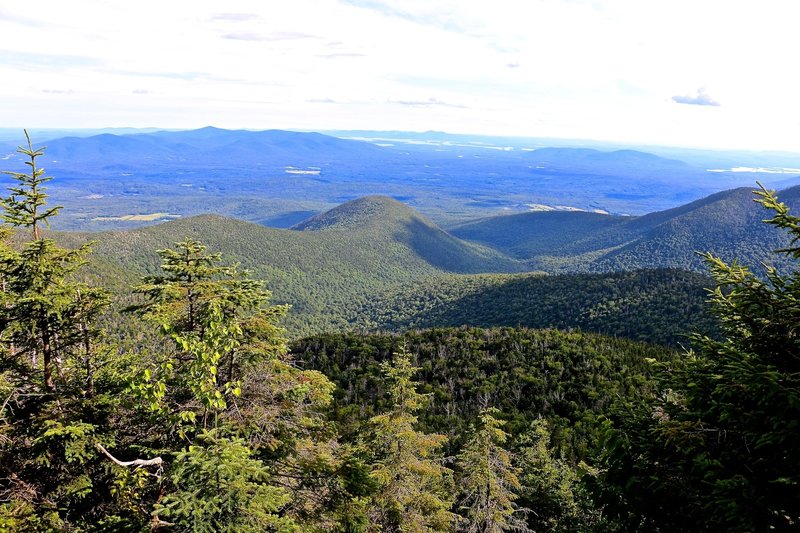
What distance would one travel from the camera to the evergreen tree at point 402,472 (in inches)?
745

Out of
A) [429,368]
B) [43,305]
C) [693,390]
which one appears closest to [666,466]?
[693,390]

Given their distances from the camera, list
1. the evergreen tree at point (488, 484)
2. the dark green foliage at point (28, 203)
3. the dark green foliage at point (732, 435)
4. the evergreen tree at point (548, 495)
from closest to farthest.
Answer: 1. the dark green foliage at point (732, 435)
2. the dark green foliage at point (28, 203)
3. the evergreen tree at point (488, 484)
4. the evergreen tree at point (548, 495)

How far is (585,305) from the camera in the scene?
12925cm

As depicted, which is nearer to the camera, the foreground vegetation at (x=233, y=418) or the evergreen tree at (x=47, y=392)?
the foreground vegetation at (x=233, y=418)

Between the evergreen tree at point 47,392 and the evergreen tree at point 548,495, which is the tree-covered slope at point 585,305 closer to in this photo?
the evergreen tree at point 548,495

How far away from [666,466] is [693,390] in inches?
63.7

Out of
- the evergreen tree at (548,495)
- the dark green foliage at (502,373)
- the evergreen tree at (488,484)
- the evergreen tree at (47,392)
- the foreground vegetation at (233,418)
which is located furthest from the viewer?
the dark green foliage at (502,373)

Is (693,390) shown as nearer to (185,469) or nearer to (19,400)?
(185,469)

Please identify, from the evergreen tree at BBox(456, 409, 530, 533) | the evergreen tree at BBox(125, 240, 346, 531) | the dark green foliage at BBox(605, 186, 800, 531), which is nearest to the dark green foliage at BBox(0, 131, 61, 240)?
the evergreen tree at BBox(125, 240, 346, 531)

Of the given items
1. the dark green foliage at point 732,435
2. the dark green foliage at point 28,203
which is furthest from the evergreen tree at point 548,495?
the dark green foliage at point 28,203

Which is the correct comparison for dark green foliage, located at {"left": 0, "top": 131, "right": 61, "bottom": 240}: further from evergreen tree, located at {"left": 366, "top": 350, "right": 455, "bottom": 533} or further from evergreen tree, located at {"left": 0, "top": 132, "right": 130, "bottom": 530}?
evergreen tree, located at {"left": 366, "top": 350, "right": 455, "bottom": 533}

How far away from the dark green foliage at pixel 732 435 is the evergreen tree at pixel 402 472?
11.0 metres

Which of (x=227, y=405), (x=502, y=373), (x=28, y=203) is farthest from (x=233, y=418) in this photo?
(x=502, y=373)

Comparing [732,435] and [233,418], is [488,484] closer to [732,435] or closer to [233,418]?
[233,418]
